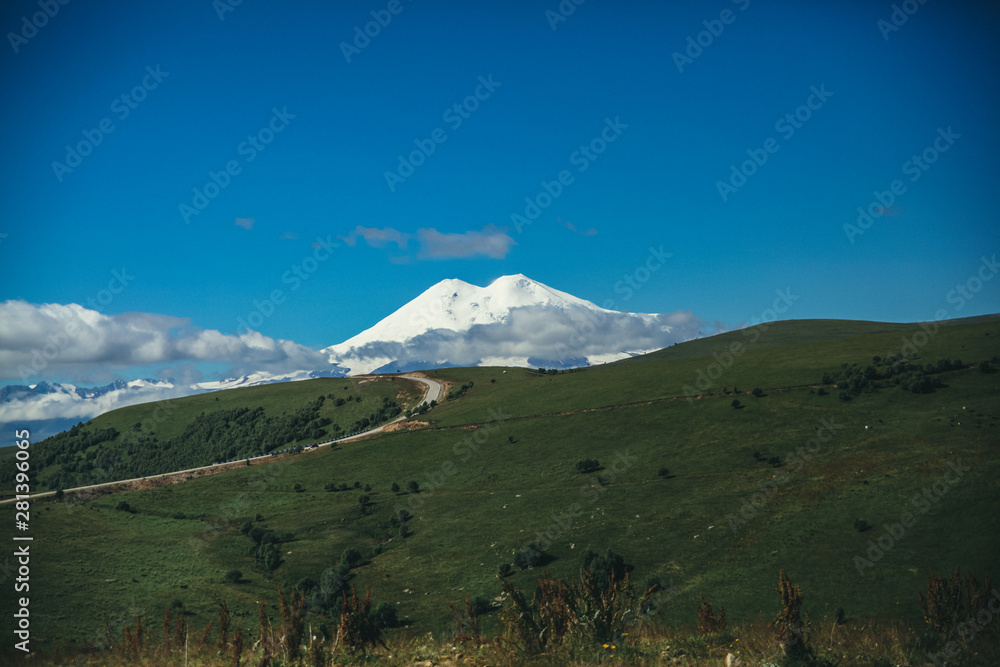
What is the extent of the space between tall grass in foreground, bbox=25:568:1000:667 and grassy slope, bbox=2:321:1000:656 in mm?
25906

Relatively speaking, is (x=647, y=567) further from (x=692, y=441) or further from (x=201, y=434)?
(x=201, y=434)

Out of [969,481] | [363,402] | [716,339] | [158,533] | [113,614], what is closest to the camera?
[113,614]

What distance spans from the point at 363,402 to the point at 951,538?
129 metres

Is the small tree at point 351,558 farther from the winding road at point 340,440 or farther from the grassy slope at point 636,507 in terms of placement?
the winding road at point 340,440

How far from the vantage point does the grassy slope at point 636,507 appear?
41625mm

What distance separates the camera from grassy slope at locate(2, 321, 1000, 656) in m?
41.6

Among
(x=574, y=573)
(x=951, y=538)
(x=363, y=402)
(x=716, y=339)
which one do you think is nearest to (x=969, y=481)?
(x=951, y=538)

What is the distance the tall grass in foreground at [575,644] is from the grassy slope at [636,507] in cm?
2591

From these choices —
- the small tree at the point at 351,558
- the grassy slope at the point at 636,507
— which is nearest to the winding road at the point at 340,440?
the grassy slope at the point at 636,507

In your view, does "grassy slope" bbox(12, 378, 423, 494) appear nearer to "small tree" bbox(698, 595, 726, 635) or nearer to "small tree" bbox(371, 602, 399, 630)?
"small tree" bbox(371, 602, 399, 630)

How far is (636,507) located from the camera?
59.4 metres

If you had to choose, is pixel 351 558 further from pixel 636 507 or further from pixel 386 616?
pixel 636 507

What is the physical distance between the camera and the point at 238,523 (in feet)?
247

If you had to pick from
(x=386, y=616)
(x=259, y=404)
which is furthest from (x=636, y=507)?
(x=259, y=404)
